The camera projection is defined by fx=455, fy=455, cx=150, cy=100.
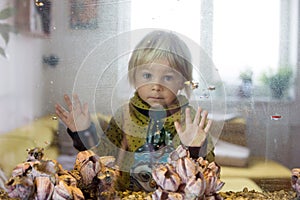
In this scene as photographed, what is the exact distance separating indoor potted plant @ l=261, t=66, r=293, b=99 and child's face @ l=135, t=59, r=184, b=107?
13 centimetres

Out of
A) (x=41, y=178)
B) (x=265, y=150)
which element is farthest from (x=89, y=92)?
(x=265, y=150)

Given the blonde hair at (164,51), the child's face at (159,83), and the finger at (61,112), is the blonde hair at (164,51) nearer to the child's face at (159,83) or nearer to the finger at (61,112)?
the child's face at (159,83)

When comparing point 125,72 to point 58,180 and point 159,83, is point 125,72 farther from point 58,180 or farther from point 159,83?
point 58,180

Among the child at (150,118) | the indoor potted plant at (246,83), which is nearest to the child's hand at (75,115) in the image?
the child at (150,118)

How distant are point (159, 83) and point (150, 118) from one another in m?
0.05

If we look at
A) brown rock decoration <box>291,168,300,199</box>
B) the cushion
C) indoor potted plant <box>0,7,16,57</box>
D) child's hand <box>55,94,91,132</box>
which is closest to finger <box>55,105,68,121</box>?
child's hand <box>55,94,91,132</box>

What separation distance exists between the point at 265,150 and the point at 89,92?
28 cm

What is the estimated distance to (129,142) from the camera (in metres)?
0.65

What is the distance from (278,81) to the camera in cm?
67

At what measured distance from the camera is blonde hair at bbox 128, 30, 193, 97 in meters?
0.65

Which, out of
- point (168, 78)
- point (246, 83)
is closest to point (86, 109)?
point (168, 78)

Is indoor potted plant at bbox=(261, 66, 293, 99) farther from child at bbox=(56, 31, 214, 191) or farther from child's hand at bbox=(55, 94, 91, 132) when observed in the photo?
child's hand at bbox=(55, 94, 91, 132)

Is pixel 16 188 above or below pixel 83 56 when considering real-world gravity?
below

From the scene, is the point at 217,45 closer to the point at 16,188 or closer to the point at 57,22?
the point at 57,22
